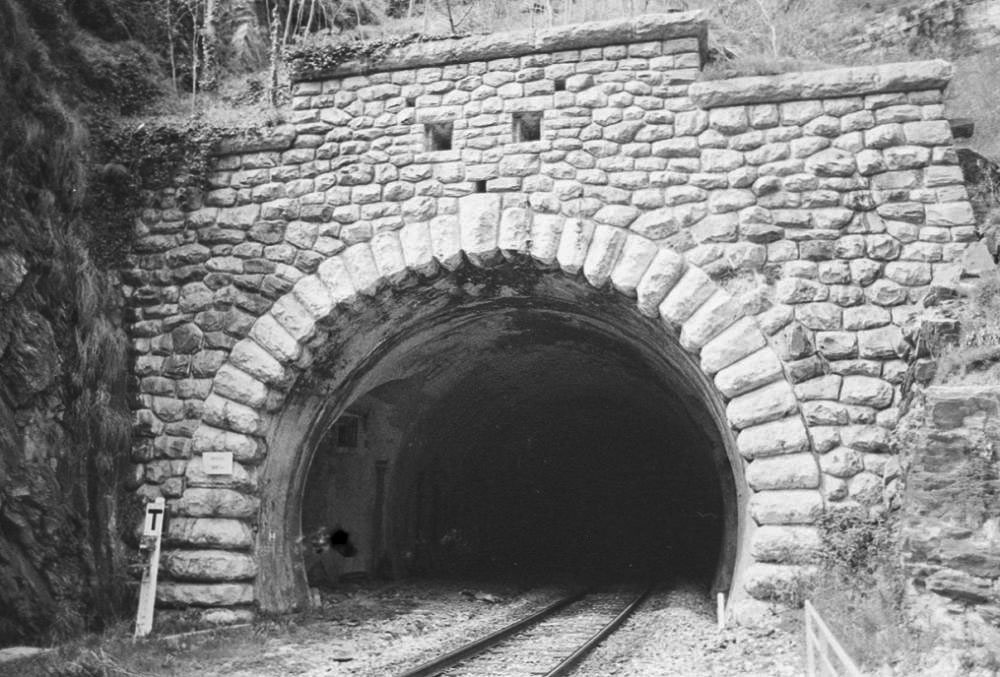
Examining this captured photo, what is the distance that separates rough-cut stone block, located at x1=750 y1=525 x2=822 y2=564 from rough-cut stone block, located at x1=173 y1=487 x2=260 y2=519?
4.56 meters

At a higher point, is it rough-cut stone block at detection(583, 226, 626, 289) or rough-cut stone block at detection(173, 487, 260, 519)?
rough-cut stone block at detection(583, 226, 626, 289)

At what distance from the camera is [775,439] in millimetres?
7277

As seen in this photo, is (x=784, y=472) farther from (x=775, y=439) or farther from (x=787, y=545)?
(x=787, y=545)

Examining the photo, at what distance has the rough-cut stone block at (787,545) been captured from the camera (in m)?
6.96

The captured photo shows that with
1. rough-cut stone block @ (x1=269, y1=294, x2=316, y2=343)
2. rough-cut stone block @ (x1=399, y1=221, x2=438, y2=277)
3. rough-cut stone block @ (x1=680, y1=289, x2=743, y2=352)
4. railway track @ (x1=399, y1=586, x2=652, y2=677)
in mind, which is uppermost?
rough-cut stone block @ (x1=399, y1=221, x2=438, y2=277)

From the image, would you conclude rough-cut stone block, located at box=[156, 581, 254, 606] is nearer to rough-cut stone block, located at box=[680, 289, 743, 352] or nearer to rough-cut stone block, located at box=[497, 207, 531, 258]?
rough-cut stone block, located at box=[497, 207, 531, 258]

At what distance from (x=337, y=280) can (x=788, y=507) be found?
14.7 ft

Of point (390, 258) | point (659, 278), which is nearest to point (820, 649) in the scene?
point (659, 278)

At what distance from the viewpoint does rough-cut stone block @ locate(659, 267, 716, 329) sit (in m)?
7.70

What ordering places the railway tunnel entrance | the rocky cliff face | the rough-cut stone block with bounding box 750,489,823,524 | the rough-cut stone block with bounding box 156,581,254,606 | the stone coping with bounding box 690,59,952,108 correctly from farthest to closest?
the railway tunnel entrance, the rough-cut stone block with bounding box 156,581,254,606, the stone coping with bounding box 690,59,952,108, the rocky cliff face, the rough-cut stone block with bounding box 750,489,823,524

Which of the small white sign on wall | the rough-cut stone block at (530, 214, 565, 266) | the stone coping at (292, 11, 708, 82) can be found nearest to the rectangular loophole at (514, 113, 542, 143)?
the stone coping at (292, 11, 708, 82)

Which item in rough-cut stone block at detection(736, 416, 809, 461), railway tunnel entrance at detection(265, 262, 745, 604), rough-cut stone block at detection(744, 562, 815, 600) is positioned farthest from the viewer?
railway tunnel entrance at detection(265, 262, 745, 604)

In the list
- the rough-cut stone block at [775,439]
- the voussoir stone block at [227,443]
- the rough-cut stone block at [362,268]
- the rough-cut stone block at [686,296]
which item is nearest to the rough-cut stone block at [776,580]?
the rough-cut stone block at [775,439]

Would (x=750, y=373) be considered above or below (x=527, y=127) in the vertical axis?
below
